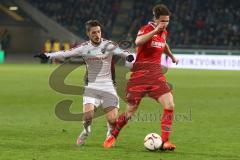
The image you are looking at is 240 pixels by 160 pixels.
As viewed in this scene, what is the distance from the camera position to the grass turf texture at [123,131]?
984 centimetres

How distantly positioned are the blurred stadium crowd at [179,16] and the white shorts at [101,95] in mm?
37640

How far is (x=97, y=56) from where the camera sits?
10648 millimetres

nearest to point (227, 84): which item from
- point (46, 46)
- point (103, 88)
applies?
point (103, 88)

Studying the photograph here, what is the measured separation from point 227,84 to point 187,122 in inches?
535

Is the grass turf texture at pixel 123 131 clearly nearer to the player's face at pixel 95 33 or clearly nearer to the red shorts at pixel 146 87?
the red shorts at pixel 146 87

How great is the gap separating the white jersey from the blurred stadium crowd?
123 ft

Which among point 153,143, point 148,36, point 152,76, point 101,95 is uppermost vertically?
point 148,36

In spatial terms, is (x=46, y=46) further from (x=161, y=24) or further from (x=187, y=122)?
(x=161, y=24)

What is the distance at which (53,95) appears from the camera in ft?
71.4

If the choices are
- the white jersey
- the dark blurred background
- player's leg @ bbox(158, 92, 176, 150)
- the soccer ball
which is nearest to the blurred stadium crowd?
the dark blurred background

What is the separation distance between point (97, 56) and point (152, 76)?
98 centimetres

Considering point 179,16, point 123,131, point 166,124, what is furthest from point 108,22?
→ point 166,124

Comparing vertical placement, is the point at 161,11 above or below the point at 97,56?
above

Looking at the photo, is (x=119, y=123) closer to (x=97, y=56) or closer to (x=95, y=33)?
(x=97, y=56)
